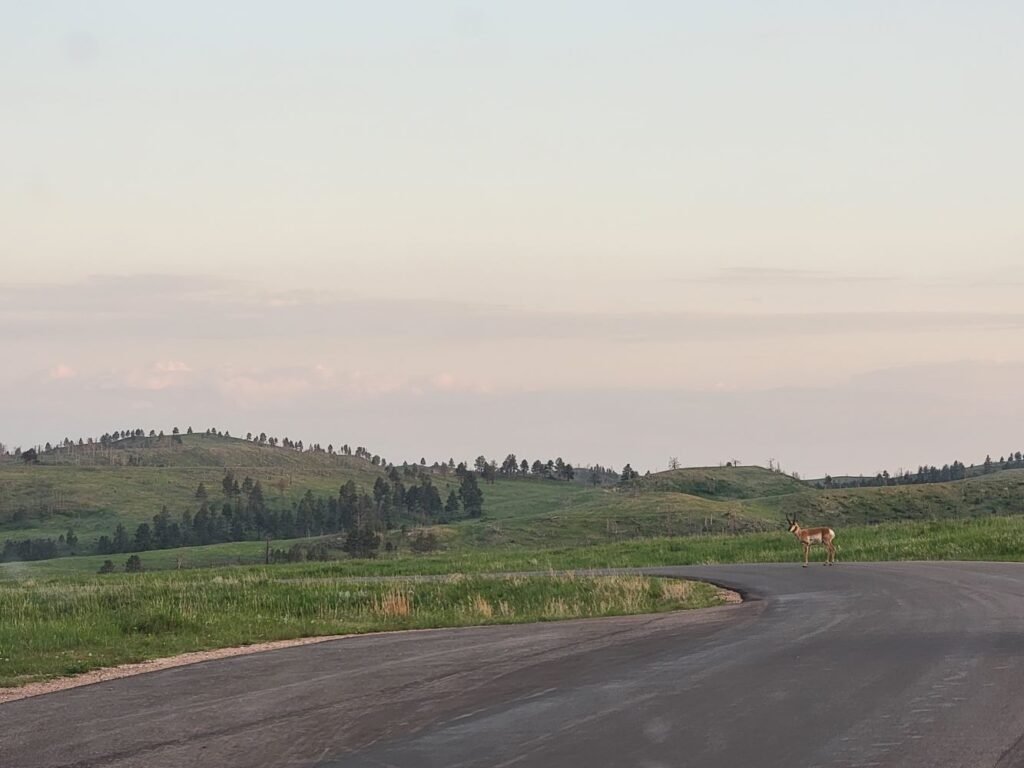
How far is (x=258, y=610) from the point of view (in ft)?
97.3

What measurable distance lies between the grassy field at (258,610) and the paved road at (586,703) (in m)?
2.52

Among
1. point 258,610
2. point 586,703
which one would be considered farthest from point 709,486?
point 586,703

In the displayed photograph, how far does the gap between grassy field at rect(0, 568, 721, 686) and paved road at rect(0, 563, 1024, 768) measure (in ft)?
8.28

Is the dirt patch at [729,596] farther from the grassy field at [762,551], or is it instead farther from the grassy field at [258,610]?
the grassy field at [762,551]

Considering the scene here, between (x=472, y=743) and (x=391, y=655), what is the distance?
8040 mm

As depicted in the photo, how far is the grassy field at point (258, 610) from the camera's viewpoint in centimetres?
2133

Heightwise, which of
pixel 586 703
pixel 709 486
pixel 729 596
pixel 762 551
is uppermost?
pixel 709 486

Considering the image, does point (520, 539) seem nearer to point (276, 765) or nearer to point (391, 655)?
point (391, 655)

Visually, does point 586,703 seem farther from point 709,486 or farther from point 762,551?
point 709,486

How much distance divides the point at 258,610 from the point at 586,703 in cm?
1725

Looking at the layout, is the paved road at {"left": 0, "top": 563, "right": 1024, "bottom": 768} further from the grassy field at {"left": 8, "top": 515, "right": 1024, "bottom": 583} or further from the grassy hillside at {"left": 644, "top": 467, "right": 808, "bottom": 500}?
the grassy hillside at {"left": 644, "top": 467, "right": 808, "bottom": 500}

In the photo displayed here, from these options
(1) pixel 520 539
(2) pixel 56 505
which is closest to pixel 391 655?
(1) pixel 520 539

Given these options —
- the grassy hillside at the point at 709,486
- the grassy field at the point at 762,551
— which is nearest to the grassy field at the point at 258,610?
the grassy field at the point at 762,551

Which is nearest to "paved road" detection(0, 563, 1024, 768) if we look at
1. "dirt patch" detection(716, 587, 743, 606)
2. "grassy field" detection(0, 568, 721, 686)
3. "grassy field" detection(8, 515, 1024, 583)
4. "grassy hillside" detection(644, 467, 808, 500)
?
"grassy field" detection(0, 568, 721, 686)
